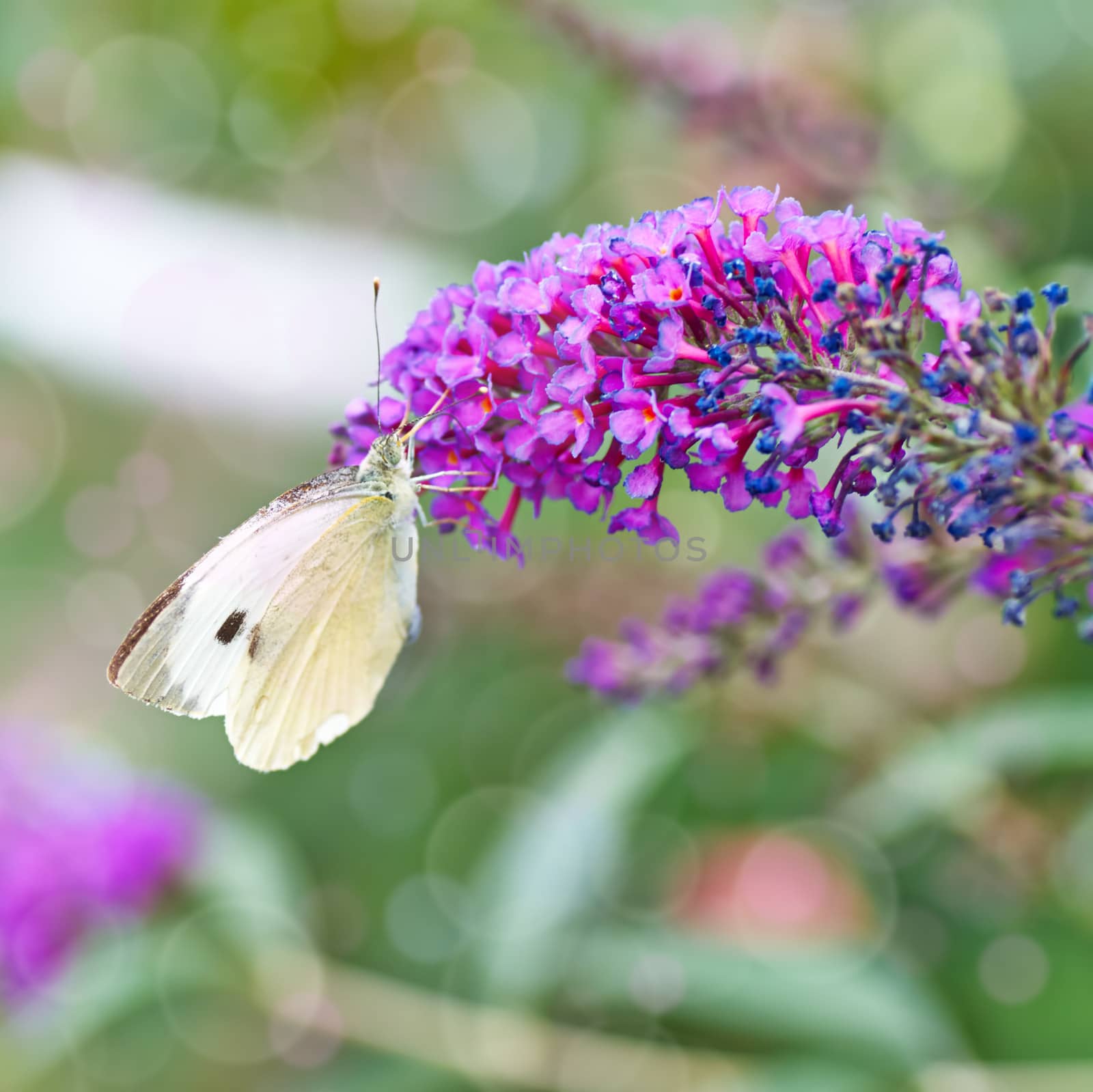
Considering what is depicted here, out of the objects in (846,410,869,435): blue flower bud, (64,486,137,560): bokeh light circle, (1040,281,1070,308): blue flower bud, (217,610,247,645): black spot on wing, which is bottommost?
(217,610,247,645): black spot on wing

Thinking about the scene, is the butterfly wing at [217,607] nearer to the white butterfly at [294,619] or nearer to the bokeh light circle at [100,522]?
the white butterfly at [294,619]

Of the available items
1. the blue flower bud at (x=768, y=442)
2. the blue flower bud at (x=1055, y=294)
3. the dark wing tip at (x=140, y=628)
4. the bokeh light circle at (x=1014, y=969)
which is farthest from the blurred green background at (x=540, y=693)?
the dark wing tip at (x=140, y=628)

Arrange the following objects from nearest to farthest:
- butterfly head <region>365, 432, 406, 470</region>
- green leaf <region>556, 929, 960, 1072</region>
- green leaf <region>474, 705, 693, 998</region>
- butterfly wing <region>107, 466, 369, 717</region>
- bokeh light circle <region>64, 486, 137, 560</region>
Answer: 1. butterfly head <region>365, 432, 406, 470</region>
2. butterfly wing <region>107, 466, 369, 717</region>
3. green leaf <region>556, 929, 960, 1072</region>
4. green leaf <region>474, 705, 693, 998</region>
5. bokeh light circle <region>64, 486, 137, 560</region>

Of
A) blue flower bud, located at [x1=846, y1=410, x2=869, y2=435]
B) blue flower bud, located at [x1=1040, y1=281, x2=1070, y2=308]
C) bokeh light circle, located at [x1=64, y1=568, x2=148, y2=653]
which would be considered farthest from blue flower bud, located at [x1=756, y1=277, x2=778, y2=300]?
bokeh light circle, located at [x1=64, y1=568, x2=148, y2=653]

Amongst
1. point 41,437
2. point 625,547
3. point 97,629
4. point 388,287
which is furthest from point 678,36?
point 41,437

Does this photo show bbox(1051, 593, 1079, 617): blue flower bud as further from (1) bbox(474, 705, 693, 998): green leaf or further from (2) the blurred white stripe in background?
(2) the blurred white stripe in background

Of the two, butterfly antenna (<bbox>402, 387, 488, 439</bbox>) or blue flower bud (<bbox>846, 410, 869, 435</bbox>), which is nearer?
blue flower bud (<bbox>846, 410, 869, 435</bbox>)

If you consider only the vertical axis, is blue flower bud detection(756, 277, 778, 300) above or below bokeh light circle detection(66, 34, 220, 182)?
below

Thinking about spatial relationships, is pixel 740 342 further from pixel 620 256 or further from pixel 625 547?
pixel 625 547
